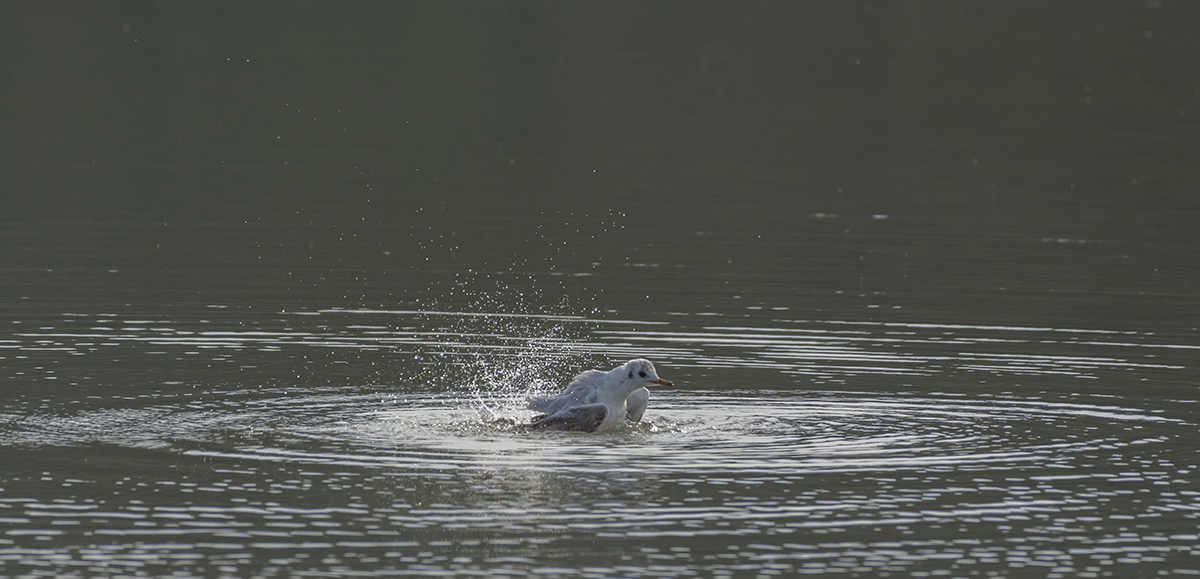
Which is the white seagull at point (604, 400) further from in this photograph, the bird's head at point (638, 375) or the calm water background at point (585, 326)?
the calm water background at point (585, 326)

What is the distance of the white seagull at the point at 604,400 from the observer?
16.4m

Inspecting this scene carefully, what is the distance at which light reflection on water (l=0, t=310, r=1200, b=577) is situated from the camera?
41.4ft

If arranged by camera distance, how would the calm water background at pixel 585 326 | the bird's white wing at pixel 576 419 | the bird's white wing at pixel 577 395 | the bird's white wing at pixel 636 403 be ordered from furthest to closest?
the bird's white wing at pixel 636 403 → the bird's white wing at pixel 577 395 → the bird's white wing at pixel 576 419 → the calm water background at pixel 585 326

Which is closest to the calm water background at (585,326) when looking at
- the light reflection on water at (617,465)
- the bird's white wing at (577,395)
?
the light reflection on water at (617,465)

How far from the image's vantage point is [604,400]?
1642 cm

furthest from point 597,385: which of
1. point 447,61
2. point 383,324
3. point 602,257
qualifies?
point 447,61

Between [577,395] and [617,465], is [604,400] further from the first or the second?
[617,465]

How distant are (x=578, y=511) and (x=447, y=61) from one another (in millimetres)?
44168

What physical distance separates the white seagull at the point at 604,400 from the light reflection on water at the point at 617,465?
0.76 ft

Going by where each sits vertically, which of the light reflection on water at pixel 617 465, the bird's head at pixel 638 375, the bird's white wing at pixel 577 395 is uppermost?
the bird's head at pixel 638 375

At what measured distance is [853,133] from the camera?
1736 inches

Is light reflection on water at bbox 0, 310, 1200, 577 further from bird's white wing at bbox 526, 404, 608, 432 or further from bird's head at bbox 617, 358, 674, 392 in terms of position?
bird's head at bbox 617, 358, 674, 392

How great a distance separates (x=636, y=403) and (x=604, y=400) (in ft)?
1.16

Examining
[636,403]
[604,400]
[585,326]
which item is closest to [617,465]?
[604,400]
